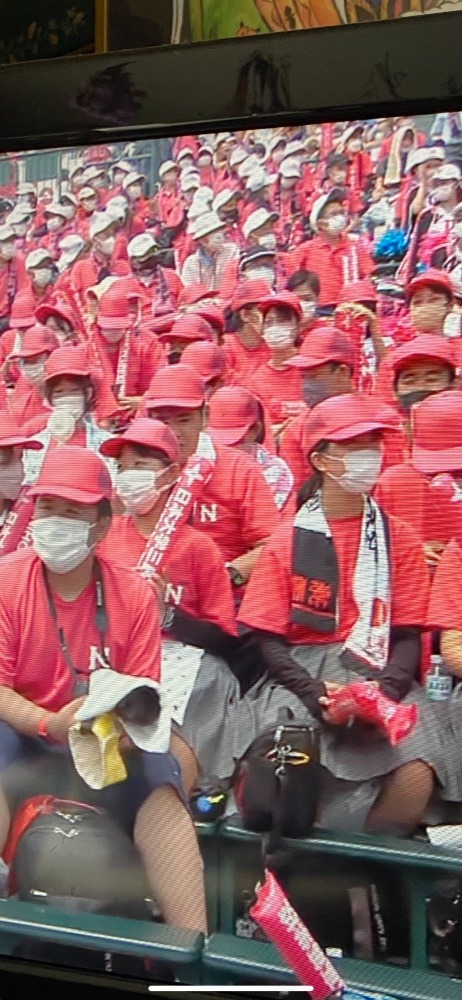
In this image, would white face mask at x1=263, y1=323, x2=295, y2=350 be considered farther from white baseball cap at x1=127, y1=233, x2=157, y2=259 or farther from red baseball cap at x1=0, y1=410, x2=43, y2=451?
red baseball cap at x1=0, y1=410, x2=43, y2=451

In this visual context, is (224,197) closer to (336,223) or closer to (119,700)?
(336,223)

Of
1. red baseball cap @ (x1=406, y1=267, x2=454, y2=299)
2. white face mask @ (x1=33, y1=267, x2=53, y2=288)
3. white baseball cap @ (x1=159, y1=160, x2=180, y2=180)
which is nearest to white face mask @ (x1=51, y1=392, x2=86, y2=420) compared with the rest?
white face mask @ (x1=33, y1=267, x2=53, y2=288)

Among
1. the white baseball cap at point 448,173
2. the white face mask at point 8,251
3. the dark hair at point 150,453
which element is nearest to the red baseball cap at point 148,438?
the dark hair at point 150,453

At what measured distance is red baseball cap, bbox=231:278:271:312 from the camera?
35.4 inches

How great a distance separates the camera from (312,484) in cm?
89

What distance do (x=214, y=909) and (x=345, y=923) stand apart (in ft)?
0.38

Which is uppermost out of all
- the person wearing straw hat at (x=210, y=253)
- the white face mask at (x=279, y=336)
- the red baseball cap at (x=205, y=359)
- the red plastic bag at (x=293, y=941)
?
the person wearing straw hat at (x=210, y=253)

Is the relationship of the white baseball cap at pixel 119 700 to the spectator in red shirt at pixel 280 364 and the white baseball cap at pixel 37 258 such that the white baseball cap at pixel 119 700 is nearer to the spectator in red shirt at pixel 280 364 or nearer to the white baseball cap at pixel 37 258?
the spectator in red shirt at pixel 280 364

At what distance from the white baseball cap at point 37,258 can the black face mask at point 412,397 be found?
36 cm

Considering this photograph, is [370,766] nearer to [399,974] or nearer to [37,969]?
[399,974]

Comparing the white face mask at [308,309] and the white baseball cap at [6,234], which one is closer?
the white face mask at [308,309]

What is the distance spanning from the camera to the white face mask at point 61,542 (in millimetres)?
954

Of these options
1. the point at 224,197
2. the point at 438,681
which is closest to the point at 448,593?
the point at 438,681

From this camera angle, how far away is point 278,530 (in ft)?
2.93
